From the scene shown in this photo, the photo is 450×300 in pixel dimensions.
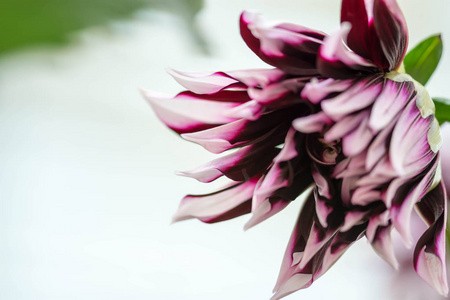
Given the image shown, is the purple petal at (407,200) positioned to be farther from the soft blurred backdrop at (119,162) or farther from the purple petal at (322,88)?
the soft blurred backdrop at (119,162)

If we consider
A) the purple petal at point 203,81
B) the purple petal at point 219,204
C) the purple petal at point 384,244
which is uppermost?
the purple petal at point 203,81

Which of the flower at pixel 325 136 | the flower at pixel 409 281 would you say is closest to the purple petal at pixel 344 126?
the flower at pixel 325 136

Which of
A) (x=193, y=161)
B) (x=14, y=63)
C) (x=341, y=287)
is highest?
(x=14, y=63)

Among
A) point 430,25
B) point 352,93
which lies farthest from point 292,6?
point 352,93

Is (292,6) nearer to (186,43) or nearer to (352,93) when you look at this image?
(186,43)

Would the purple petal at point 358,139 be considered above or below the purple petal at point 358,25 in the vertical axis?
below

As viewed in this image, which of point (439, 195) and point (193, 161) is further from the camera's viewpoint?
point (193, 161)
